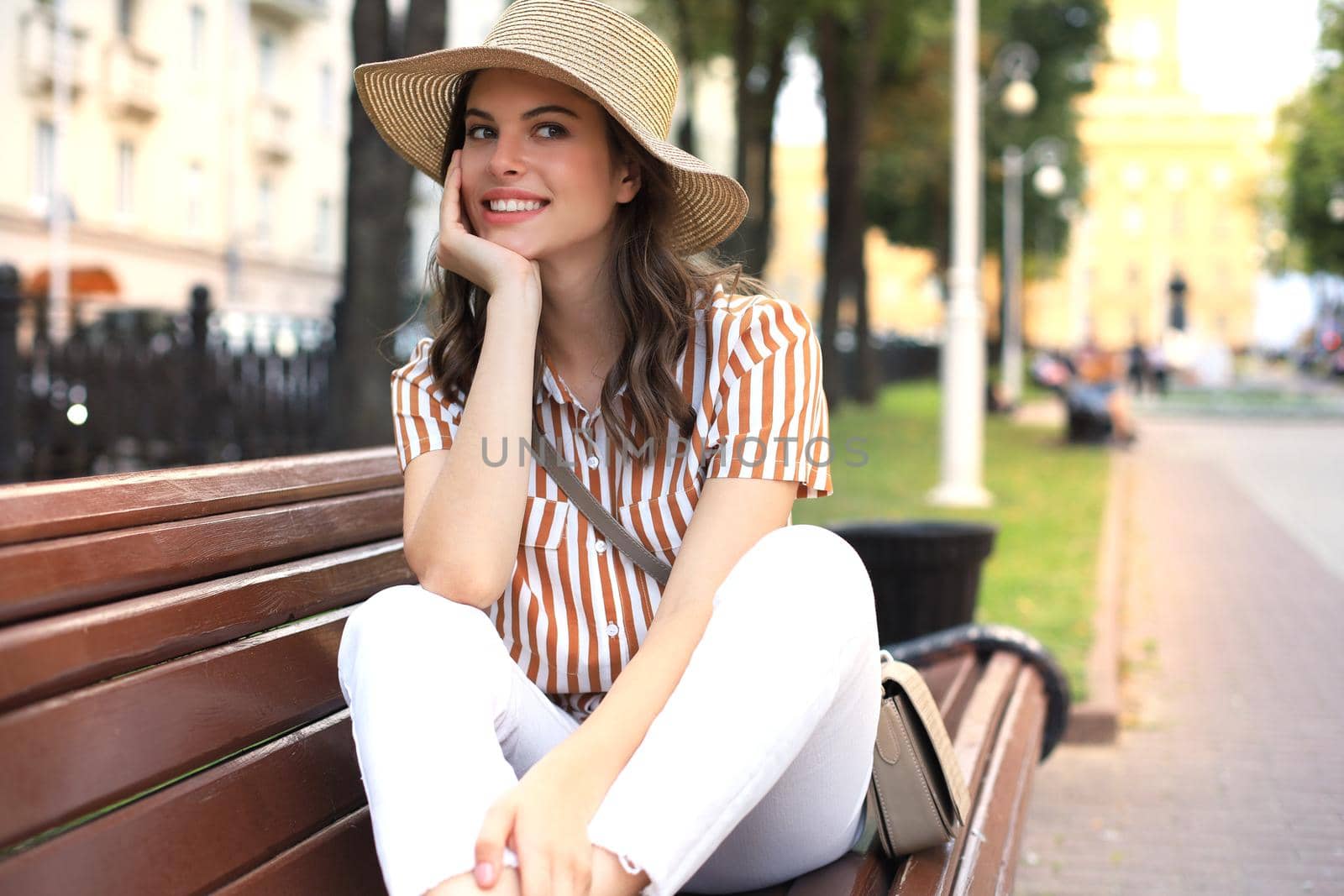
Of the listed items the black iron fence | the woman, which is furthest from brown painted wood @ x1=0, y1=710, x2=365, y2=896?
the black iron fence

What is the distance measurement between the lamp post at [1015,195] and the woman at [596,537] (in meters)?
29.7

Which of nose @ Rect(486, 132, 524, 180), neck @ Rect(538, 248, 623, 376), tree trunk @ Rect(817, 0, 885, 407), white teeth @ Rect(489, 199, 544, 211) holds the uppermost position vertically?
tree trunk @ Rect(817, 0, 885, 407)

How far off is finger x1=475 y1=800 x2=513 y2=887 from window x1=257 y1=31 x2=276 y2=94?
35406mm

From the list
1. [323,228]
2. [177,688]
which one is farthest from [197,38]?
[177,688]

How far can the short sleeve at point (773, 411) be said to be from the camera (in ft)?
8.13

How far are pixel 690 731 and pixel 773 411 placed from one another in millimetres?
711

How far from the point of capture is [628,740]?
2035mm

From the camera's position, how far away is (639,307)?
8.82ft

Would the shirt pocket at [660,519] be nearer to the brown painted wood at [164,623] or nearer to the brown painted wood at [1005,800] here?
the brown painted wood at [164,623]

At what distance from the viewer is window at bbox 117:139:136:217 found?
98.3 ft

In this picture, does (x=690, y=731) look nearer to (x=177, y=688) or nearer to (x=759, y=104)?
(x=177, y=688)

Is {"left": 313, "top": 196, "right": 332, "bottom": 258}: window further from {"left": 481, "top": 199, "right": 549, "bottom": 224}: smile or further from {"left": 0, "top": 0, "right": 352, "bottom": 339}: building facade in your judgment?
{"left": 481, "top": 199, "right": 549, "bottom": 224}: smile

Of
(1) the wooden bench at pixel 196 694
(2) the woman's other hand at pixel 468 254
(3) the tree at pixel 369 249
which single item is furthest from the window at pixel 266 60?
(1) the wooden bench at pixel 196 694

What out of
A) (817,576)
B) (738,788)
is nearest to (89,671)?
(738,788)
